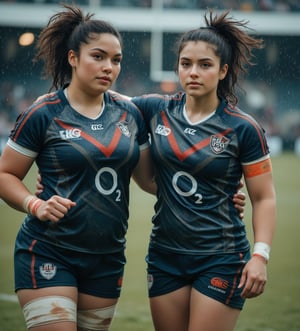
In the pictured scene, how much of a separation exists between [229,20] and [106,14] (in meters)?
25.0

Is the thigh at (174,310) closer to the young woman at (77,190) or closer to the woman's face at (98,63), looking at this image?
the young woman at (77,190)

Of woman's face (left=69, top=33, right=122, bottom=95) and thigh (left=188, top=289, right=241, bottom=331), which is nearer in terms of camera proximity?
thigh (left=188, top=289, right=241, bottom=331)

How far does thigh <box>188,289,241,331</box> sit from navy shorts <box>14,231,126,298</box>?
1.63 feet

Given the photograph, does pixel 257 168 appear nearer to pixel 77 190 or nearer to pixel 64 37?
pixel 77 190

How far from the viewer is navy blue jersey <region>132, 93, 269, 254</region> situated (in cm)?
405

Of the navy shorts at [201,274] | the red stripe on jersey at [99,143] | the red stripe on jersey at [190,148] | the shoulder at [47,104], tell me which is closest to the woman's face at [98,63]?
the shoulder at [47,104]

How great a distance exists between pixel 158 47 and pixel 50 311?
23429 mm

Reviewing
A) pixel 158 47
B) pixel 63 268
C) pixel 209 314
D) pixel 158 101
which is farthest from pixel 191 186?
pixel 158 47

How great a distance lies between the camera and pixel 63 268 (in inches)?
155

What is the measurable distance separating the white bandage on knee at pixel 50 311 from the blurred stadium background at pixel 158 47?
72.9ft

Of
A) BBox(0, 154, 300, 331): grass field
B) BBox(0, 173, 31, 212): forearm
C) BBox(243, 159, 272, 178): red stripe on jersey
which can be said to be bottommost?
BBox(0, 154, 300, 331): grass field

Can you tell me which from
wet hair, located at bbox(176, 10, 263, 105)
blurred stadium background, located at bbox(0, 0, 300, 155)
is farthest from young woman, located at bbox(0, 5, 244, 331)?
blurred stadium background, located at bbox(0, 0, 300, 155)

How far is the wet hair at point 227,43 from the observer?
4.21 m

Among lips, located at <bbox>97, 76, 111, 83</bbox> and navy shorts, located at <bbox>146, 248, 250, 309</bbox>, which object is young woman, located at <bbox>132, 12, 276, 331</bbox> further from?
lips, located at <bbox>97, 76, 111, 83</bbox>
